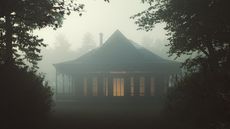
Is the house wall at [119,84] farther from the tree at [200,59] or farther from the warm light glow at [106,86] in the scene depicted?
the tree at [200,59]

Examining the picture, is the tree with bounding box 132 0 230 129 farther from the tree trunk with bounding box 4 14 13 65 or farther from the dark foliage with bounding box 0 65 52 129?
the tree trunk with bounding box 4 14 13 65

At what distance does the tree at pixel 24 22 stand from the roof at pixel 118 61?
1337 cm

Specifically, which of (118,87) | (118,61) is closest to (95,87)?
(118,87)

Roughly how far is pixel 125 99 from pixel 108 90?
217cm

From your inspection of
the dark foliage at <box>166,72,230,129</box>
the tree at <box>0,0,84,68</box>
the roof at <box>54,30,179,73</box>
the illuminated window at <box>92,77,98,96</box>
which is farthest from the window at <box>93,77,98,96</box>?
the dark foliage at <box>166,72,230,129</box>

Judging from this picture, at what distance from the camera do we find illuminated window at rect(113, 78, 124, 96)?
39500 millimetres

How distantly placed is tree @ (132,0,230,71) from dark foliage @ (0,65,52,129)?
25.3 ft

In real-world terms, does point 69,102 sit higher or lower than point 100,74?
lower

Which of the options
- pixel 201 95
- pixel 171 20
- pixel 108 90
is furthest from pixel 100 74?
pixel 201 95

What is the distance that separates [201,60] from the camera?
18.2 metres

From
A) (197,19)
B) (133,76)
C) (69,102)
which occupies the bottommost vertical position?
(69,102)

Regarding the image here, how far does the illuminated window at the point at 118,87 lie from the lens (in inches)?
1555

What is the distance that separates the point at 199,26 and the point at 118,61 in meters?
22.1

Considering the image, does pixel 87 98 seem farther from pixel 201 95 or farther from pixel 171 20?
pixel 201 95
